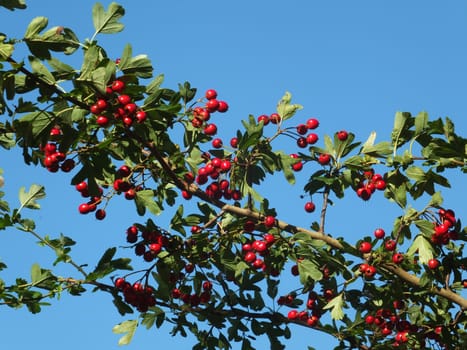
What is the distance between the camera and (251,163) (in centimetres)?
650

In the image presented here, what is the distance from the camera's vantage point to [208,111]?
6.49 meters

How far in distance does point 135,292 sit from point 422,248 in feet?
7.66

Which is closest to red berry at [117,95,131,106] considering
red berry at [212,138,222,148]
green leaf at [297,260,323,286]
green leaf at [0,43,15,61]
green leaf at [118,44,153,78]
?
green leaf at [118,44,153,78]

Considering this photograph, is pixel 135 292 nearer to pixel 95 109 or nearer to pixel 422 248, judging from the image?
pixel 95 109

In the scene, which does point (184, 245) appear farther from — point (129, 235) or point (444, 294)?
point (444, 294)

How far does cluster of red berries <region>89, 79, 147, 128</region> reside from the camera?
562cm

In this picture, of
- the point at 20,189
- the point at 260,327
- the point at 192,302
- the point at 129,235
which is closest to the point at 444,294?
the point at 260,327

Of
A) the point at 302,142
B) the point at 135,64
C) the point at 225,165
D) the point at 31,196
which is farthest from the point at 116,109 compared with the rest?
the point at 302,142

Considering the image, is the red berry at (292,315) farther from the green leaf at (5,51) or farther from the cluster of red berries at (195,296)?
the green leaf at (5,51)

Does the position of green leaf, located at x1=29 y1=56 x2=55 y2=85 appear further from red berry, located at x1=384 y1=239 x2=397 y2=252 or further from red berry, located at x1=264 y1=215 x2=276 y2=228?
red berry, located at x1=384 y1=239 x2=397 y2=252

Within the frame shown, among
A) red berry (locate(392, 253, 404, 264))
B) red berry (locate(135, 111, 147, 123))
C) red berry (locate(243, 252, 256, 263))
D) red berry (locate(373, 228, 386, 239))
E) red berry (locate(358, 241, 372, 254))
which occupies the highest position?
red berry (locate(135, 111, 147, 123))

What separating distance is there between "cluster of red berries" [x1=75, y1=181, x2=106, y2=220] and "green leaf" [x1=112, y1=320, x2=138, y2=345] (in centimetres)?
95

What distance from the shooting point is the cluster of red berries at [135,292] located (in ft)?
21.3

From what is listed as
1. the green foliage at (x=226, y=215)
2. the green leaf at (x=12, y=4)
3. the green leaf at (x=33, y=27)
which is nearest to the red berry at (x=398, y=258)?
the green foliage at (x=226, y=215)
